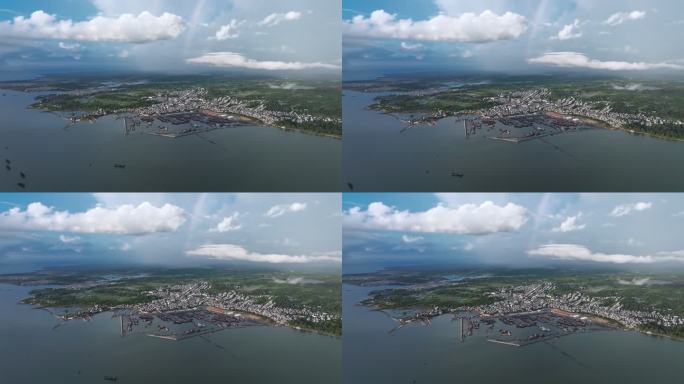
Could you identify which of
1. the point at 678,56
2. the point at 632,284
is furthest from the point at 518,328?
the point at 678,56

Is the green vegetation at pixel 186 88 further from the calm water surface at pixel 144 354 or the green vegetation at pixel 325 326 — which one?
the calm water surface at pixel 144 354

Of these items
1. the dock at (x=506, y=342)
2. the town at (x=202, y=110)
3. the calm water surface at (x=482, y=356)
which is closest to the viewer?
the calm water surface at (x=482, y=356)

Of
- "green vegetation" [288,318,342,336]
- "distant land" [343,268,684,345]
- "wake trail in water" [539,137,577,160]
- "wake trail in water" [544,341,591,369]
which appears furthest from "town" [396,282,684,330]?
"wake trail in water" [539,137,577,160]

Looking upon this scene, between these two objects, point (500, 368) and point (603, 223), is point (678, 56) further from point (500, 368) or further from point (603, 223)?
point (500, 368)

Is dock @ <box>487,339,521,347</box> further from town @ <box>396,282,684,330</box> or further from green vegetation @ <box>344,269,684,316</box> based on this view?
green vegetation @ <box>344,269,684,316</box>

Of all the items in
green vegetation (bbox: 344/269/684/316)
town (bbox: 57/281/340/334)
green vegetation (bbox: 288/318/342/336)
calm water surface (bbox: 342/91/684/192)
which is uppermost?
calm water surface (bbox: 342/91/684/192)

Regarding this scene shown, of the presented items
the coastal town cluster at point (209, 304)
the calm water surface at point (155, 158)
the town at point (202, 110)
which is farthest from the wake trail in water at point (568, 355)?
the town at point (202, 110)
